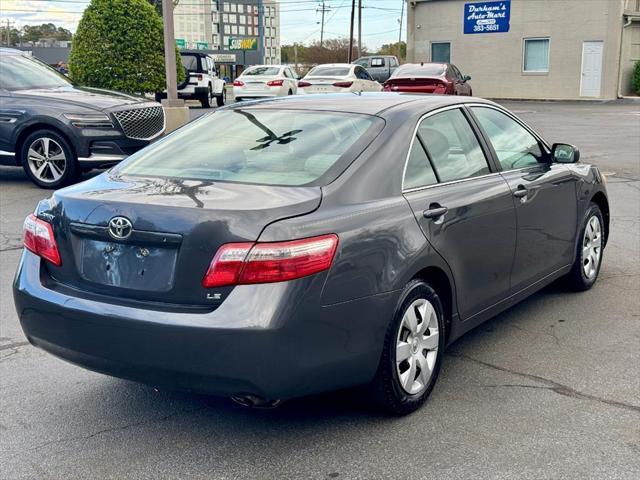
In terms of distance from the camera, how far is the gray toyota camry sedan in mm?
3291

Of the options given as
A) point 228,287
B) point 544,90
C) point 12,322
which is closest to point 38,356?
point 12,322

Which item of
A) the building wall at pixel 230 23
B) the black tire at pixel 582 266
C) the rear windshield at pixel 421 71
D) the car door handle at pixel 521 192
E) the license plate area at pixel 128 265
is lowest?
the black tire at pixel 582 266

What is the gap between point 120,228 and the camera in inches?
136

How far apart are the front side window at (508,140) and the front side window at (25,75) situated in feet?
25.6

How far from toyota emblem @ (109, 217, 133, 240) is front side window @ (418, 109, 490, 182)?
1.66m

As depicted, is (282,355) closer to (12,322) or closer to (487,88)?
(12,322)

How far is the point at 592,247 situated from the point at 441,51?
113 ft

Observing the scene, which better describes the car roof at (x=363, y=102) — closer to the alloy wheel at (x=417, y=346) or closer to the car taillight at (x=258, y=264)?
the alloy wheel at (x=417, y=346)

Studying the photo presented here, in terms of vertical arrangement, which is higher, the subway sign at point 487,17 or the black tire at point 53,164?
the subway sign at point 487,17

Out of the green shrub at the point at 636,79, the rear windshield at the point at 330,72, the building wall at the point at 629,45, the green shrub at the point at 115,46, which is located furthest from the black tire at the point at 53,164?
the green shrub at the point at 636,79

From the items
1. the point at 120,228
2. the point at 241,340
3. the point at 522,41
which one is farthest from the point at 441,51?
the point at 241,340

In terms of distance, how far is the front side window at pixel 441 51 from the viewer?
38719mm

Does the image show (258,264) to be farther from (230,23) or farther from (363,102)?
(230,23)

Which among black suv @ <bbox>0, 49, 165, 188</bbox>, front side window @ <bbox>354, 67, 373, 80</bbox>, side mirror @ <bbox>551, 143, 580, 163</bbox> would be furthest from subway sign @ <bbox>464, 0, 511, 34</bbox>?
side mirror @ <bbox>551, 143, 580, 163</bbox>
